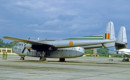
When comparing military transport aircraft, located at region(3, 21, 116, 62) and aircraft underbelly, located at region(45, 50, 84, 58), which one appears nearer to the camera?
military transport aircraft, located at region(3, 21, 116, 62)

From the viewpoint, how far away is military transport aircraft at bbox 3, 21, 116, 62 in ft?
109

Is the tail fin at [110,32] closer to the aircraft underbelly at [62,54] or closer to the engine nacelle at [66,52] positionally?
the engine nacelle at [66,52]

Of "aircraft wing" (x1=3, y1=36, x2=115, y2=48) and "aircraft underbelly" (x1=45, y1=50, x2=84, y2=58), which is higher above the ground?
"aircraft wing" (x1=3, y1=36, x2=115, y2=48)

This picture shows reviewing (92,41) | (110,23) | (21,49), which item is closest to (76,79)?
(92,41)

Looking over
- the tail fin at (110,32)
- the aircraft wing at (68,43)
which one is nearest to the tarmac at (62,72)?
the aircraft wing at (68,43)

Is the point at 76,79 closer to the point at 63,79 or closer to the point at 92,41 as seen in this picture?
the point at 63,79

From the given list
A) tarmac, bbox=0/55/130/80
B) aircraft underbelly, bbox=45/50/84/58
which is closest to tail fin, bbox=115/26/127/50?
aircraft underbelly, bbox=45/50/84/58

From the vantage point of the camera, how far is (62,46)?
115 ft

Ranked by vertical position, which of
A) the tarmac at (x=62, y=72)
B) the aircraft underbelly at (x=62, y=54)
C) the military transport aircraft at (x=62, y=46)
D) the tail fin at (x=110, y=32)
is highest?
the tail fin at (x=110, y=32)

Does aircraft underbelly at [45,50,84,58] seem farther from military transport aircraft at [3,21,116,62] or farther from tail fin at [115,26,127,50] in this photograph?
tail fin at [115,26,127,50]

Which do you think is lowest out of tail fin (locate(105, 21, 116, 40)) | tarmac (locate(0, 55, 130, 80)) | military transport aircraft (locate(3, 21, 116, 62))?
tarmac (locate(0, 55, 130, 80))

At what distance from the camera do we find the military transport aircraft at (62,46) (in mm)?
33250

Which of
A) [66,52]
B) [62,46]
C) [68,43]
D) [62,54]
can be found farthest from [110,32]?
[62,54]

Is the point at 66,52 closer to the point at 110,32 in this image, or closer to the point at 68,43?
the point at 68,43
